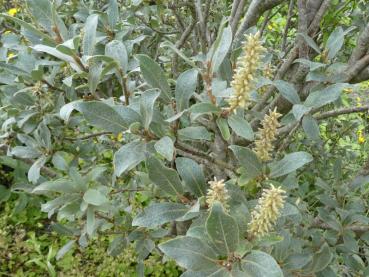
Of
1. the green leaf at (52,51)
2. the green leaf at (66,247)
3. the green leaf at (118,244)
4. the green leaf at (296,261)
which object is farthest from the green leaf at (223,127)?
the green leaf at (66,247)

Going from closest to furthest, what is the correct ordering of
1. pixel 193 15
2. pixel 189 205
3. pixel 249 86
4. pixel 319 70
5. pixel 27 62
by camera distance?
pixel 249 86 < pixel 189 205 < pixel 319 70 < pixel 27 62 < pixel 193 15

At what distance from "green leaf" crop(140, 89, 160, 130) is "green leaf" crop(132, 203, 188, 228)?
198 millimetres

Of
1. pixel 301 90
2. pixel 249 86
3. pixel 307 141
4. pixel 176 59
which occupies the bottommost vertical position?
pixel 307 141

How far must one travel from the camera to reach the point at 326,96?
0.94 metres

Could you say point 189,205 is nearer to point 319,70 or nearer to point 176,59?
point 319,70

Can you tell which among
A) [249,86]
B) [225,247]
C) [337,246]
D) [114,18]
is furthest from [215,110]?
[337,246]

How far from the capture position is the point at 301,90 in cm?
123

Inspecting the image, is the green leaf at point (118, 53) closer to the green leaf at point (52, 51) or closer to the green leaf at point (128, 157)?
the green leaf at point (52, 51)

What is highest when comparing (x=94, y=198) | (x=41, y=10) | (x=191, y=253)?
(x=41, y=10)

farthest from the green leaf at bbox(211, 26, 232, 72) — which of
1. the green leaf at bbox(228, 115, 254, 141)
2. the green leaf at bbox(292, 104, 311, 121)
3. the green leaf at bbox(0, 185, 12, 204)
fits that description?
the green leaf at bbox(0, 185, 12, 204)

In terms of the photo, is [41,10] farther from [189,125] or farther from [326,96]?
[326,96]

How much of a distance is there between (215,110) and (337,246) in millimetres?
840

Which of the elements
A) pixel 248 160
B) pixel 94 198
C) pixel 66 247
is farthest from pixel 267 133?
pixel 66 247

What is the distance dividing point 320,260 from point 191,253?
0.62m
